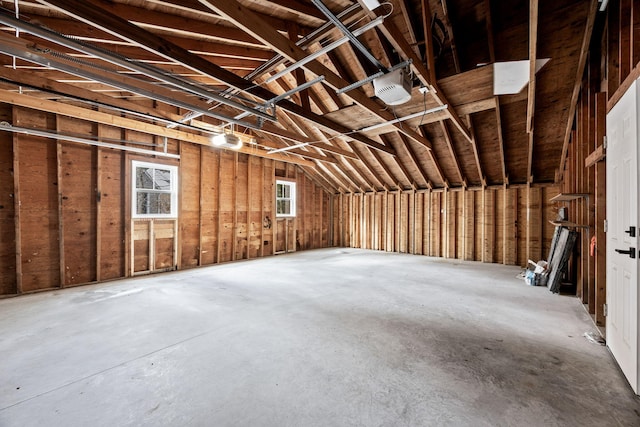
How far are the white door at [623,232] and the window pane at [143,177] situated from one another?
7133 mm

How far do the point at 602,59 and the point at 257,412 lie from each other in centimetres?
492

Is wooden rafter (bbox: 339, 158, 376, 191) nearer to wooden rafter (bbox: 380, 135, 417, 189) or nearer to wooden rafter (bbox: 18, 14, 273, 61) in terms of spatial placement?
wooden rafter (bbox: 380, 135, 417, 189)

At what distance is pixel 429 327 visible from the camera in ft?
9.15

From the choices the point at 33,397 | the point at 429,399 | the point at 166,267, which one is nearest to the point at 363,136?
the point at 429,399

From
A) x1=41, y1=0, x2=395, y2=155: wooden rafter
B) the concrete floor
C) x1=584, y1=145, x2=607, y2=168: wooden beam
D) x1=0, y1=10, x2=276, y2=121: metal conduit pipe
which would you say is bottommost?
the concrete floor

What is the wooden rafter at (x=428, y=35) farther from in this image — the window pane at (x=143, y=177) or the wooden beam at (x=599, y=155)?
the window pane at (x=143, y=177)

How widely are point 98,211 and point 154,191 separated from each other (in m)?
1.07

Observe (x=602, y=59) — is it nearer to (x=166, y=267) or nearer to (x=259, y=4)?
(x=259, y=4)

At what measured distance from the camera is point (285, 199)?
8.76 m

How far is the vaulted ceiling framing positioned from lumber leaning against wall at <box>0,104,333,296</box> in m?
0.81

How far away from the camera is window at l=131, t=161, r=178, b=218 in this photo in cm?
546

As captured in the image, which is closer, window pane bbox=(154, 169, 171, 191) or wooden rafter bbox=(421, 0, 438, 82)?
wooden rafter bbox=(421, 0, 438, 82)

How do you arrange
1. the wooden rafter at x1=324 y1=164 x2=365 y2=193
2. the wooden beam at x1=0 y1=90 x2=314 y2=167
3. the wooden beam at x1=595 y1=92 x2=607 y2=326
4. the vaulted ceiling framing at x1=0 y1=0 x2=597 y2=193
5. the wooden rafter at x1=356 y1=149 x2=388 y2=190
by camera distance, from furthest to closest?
the wooden rafter at x1=324 y1=164 x2=365 y2=193
the wooden rafter at x1=356 y1=149 x2=388 y2=190
the wooden beam at x1=0 y1=90 x2=314 y2=167
the wooden beam at x1=595 y1=92 x2=607 y2=326
the vaulted ceiling framing at x1=0 y1=0 x2=597 y2=193

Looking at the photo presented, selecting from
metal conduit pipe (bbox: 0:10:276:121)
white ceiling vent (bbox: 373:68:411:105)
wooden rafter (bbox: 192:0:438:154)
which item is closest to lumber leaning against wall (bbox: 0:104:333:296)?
metal conduit pipe (bbox: 0:10:276:121)
